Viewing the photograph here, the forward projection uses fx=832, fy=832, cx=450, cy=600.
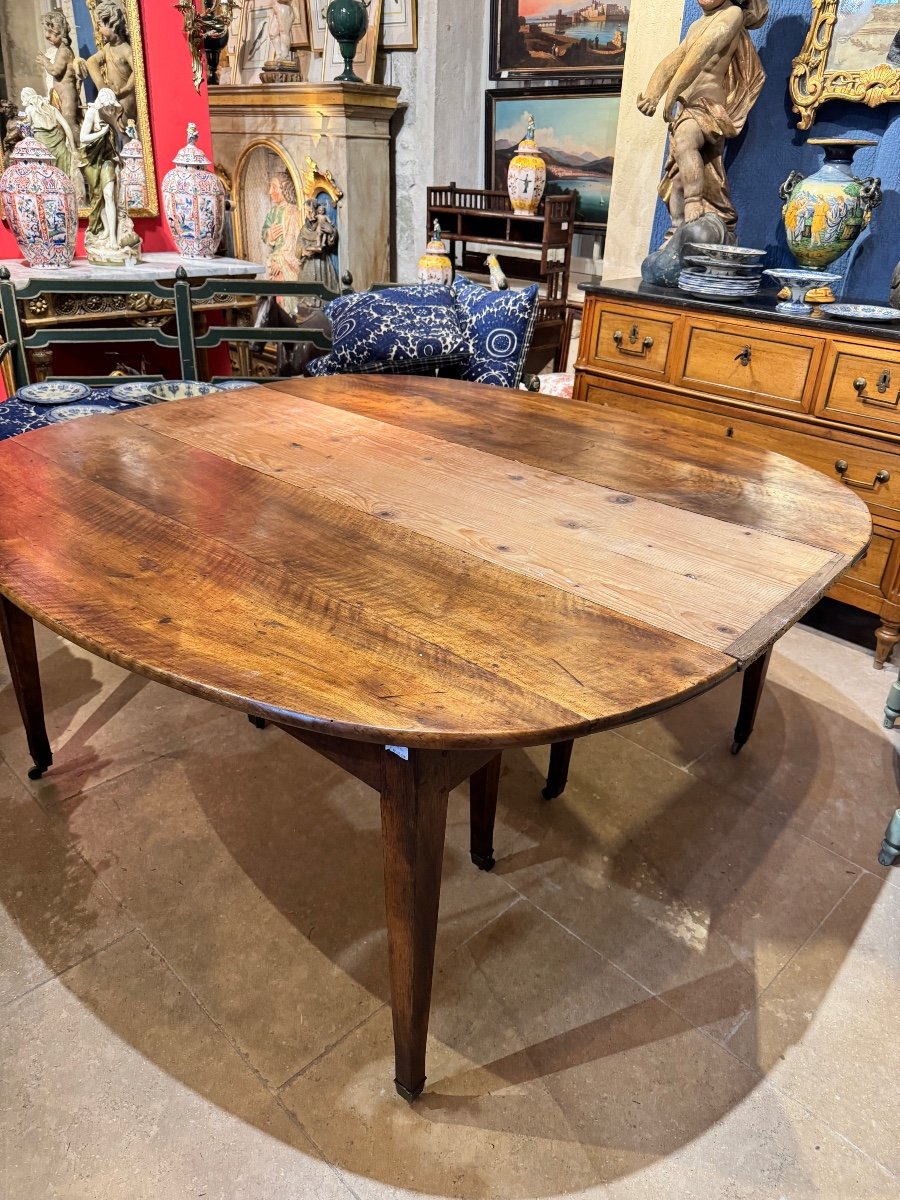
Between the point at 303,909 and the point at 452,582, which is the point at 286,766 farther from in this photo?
the point at 452,582

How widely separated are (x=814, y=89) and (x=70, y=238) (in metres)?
2.70

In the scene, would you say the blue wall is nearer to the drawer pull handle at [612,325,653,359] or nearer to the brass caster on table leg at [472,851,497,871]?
the drawer pull handle at [612,325,653,359]

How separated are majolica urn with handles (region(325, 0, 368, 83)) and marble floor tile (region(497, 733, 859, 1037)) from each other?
12.8 feet

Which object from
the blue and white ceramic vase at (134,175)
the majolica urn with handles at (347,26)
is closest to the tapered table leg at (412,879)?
the blue and white ceramic vase at (134,175)

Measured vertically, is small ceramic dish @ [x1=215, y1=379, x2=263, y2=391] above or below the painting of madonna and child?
below

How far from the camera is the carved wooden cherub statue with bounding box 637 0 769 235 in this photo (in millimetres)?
2500

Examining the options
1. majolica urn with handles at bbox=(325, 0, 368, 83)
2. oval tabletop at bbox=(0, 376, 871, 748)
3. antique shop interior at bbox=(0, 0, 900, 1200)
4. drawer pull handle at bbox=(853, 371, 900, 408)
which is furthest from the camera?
majolica urn with handles at bbox=(325, 0, 368, 83)

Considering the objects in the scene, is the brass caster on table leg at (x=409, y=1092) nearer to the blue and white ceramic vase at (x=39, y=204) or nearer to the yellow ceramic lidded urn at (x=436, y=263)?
the blue and white ceramic vase at (x=39, y=204)

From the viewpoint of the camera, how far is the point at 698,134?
263 centimetres

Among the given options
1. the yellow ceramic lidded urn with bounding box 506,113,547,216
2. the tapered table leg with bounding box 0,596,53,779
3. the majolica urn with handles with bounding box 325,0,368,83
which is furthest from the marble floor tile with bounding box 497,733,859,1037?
the majolica urn with handles with bounding box 325,0,368,83

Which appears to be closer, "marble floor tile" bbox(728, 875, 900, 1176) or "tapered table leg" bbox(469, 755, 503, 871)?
"marble floor tile" bbox(728, 875, 900, 1176)

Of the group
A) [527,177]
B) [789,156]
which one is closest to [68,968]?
[789,156]

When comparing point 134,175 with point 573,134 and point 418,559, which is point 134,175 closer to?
point 573,134

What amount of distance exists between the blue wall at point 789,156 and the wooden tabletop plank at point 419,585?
2.14 metres
